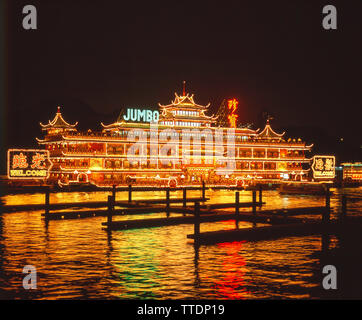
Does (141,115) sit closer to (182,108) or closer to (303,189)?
A: (182,108)

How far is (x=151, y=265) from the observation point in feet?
58.5

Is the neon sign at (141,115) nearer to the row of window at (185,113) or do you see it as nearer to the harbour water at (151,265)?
the row of window at (185,113)

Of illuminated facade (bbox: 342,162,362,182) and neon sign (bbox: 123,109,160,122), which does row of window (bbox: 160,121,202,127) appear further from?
illuminated facade (bbox: 342,162,362,182)

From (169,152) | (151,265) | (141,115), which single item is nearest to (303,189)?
(169,152)

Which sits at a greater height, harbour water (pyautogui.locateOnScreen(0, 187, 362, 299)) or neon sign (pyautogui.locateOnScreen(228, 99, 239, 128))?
neon sign (pyautogui.locateOnScreen(228, 99, 239, 128))

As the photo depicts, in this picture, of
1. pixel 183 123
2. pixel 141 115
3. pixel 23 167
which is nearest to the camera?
pixel 23 167

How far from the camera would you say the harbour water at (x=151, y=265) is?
560 inches

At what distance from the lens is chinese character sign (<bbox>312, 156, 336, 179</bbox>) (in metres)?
80.7

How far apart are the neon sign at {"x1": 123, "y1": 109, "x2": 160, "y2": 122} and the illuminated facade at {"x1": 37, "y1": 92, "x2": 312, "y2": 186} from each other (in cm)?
16

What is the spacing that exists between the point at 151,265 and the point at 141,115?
207 feet

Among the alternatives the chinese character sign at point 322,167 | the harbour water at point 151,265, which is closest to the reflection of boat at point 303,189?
the chinese character sign at point 322,167

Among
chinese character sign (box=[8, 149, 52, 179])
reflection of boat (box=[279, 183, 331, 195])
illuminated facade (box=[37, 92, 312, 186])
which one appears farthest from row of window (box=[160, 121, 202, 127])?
chinese character sign (box=[8, 149, 52, 179])
